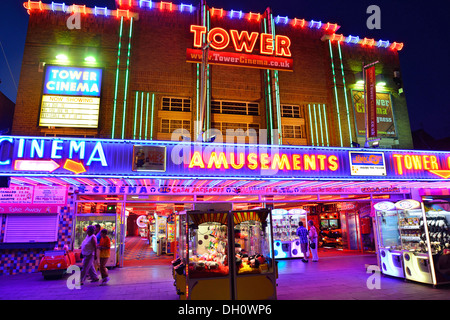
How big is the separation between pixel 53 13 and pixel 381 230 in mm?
17294

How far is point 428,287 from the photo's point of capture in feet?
27.7

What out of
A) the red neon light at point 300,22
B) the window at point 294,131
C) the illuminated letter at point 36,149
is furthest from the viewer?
the red neon light at point 300,22

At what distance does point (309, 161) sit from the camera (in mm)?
10875

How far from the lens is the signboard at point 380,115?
15.9m

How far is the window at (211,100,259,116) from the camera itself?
14.9m

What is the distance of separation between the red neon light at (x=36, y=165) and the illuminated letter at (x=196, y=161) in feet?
13.5

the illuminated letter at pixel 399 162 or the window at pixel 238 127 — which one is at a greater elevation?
the window at pixel 238 127

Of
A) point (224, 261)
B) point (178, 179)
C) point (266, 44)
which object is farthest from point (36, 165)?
point (266, 44)

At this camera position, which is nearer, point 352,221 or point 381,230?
point 381,230

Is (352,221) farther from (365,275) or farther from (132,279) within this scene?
(132,279)

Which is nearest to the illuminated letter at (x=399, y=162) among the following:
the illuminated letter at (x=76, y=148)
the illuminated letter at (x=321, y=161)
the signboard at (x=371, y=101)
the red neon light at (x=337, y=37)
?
the signboard at (x=371, y=101)

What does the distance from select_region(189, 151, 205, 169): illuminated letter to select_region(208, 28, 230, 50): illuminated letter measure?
6.08 metres

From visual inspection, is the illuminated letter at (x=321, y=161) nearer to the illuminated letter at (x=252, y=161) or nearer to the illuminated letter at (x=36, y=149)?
the illuminated letter at (x=252, y=161)
